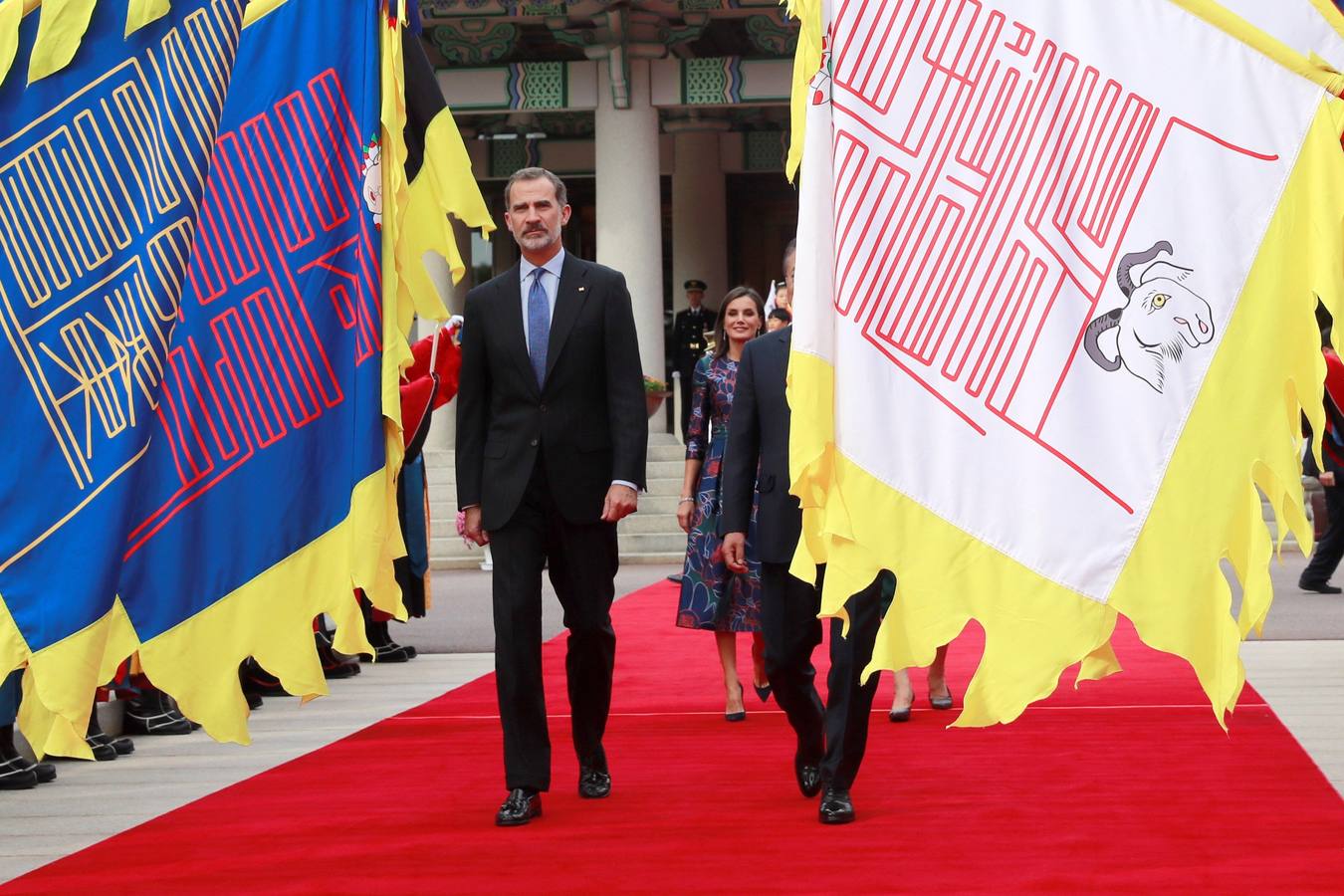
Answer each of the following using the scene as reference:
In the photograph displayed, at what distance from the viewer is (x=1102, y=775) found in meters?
4.93

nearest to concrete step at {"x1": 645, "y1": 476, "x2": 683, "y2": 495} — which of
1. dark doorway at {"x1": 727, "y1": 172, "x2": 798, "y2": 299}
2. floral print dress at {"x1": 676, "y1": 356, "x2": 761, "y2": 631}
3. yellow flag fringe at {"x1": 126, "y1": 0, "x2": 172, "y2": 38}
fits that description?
dark doorway at {"x1": 727, "y1": 172, "x2": 798, "y2": 299}

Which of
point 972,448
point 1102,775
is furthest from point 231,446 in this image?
point 1102,775

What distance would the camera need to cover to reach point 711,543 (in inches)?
261

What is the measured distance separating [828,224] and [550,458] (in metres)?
1.12

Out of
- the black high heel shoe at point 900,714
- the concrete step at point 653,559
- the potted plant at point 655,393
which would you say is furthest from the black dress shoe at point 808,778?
the potted plant at point 655,393

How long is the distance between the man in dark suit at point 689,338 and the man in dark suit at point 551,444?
12.4m

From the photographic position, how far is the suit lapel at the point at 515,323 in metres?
4.67

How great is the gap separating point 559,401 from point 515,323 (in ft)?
0.81

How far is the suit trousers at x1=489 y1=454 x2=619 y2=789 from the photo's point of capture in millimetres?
4492

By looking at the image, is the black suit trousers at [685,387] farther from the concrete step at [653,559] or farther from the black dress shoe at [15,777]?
the black dress shoe at [15,777]

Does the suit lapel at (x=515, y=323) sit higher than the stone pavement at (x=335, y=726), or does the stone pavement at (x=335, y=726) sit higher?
the suit lapel at (x=515, y=323)

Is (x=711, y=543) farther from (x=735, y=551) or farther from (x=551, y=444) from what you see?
(x=551, y=444)

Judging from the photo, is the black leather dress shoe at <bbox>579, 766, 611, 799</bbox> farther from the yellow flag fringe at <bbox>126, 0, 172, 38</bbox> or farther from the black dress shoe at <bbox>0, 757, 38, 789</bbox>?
the yellow flag fringe at <bbox>126, 0, 172, 38</bbox>

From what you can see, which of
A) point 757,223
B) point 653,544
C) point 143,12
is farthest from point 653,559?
point 143,12
